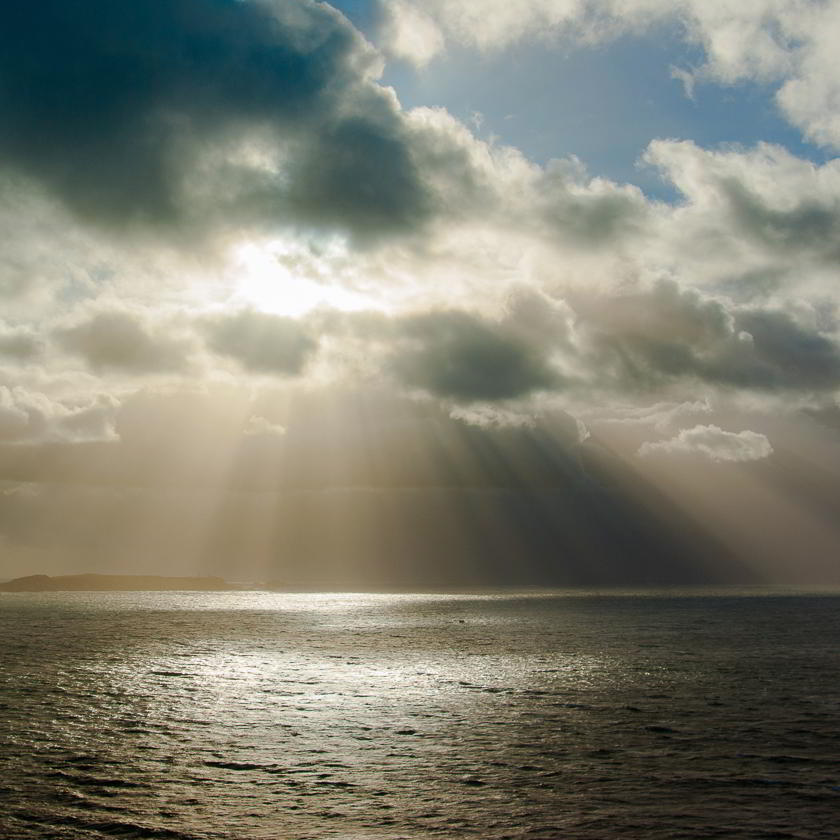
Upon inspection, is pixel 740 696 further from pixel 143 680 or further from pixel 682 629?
pixel 682 629

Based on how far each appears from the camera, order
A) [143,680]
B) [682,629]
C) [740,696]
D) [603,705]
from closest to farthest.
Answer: [603,705] → [740,696] → [143,680] → [682,629]

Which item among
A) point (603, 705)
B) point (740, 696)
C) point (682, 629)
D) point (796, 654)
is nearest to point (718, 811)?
point (603, 705)

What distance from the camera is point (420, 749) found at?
84.3 ft

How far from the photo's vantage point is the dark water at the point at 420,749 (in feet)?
58.0

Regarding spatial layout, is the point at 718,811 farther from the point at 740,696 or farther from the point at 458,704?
the point at 740,696

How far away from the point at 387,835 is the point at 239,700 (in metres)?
22.8

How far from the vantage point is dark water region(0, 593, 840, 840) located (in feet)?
58.0

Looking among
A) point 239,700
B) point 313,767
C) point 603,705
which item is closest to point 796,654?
point 603,705

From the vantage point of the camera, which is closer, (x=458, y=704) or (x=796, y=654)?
(x=458, y=704)

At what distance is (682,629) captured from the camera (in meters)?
97.2

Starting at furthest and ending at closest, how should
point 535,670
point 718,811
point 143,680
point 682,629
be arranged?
point 682,629 < point 535,670 < point 143,680 < point 718,811

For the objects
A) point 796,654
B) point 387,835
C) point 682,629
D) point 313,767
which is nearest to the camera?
point 387,835

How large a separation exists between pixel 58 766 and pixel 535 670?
114 ft

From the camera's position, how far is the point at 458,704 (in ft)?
119
